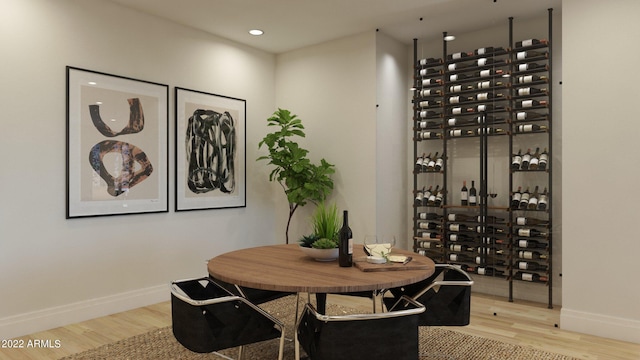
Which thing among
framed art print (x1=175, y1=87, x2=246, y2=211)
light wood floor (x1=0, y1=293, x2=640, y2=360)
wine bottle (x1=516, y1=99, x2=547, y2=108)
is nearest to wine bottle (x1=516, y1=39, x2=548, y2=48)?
wine bottle (x1=516, y1=99, x2=547, y2=108)

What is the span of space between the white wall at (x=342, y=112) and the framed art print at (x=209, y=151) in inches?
31.7

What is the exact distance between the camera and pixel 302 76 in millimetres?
5637

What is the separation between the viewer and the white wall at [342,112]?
16.4ft

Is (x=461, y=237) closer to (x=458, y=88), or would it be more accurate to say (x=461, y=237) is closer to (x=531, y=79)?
(x=458, y=88)

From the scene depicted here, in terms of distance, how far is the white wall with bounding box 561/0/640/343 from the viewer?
349 cm

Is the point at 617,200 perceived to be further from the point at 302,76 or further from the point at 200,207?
the point at 200,207

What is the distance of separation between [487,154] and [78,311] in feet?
14.3

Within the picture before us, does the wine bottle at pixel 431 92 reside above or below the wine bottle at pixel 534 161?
above

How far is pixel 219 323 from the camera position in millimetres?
2266

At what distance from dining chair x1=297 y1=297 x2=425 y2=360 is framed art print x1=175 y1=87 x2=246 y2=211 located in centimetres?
324

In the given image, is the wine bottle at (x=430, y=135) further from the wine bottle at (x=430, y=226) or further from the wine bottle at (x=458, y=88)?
the wine bottle at (x=430, y=226)

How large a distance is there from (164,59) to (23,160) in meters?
1.71

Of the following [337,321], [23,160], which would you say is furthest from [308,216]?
[337,321]

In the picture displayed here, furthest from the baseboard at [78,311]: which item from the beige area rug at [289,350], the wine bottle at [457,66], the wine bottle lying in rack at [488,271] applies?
the wine bottle at [457,66]
